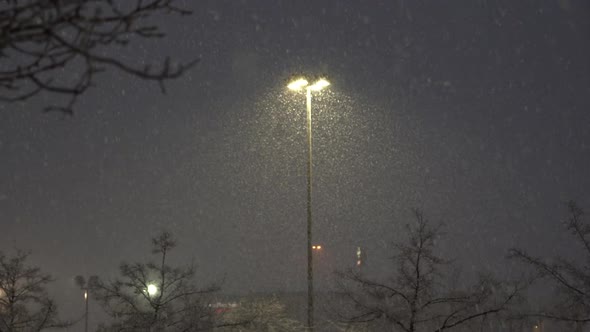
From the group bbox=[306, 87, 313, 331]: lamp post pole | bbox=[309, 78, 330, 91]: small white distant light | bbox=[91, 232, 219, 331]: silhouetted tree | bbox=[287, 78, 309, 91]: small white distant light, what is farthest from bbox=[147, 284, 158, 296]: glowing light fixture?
bbox=[309, 78, 330, 91]: small white distant light

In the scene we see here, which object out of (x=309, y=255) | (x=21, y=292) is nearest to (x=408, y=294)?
(x=309, y=255)

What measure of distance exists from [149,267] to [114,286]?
106cm

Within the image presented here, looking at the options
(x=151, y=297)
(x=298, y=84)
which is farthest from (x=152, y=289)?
(x=298, y=84)

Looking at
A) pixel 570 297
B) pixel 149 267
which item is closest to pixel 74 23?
pixel 570 297

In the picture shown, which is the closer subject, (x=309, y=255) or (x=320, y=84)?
(x=309, y=255)

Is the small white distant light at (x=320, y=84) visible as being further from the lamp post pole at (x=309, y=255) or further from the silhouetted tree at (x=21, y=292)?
the silhouetted tree at (x=21, y=292)

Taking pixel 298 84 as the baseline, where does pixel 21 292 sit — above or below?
below

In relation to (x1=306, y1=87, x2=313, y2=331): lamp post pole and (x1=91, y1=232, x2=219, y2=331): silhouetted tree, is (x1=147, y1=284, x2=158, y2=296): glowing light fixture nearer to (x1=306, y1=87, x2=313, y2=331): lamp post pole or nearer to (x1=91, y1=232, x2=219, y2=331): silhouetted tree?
(x1=91, y1=232, x2=219, y2=331): silhouetted tree

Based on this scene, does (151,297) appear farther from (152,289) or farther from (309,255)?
(309,255)

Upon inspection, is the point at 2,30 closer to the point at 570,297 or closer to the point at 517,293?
the point at 570,297

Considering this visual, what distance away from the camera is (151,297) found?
15508 millimetres

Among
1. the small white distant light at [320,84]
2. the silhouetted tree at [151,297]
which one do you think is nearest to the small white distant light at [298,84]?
the small white distant light at [320,84]

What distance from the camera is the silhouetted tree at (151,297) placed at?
14.9 meters

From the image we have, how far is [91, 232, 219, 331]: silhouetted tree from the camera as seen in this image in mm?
14852
